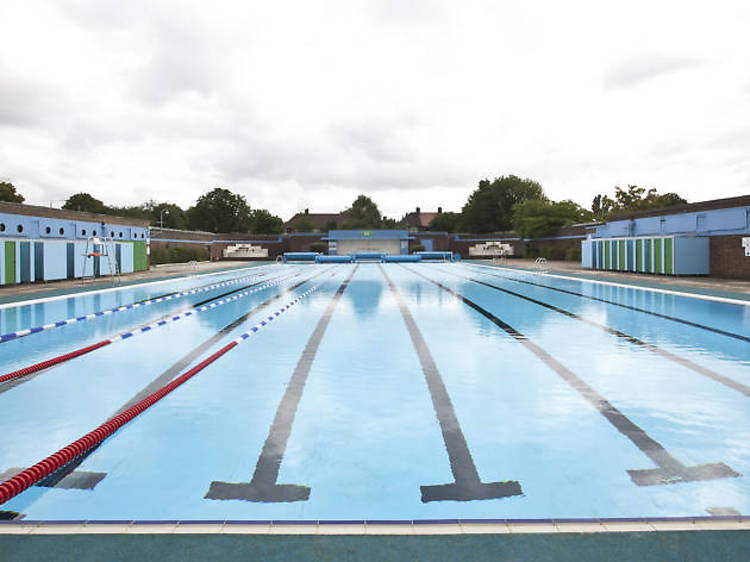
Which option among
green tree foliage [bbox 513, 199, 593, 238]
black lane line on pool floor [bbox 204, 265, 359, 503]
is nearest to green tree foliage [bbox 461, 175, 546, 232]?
green tree foliage [bbox 513, 199, 593, 238]

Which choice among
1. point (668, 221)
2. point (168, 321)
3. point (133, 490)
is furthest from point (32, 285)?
point (668, 221)

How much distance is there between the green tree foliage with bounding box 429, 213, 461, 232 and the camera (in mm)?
69162

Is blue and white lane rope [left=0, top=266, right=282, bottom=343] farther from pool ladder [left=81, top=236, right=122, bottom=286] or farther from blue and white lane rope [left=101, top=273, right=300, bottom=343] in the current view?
pool ladder [left=81, top=236, right=122, bottom=286]

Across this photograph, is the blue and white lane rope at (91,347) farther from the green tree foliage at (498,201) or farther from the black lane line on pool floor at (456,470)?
the green tree foliage at (498,201)

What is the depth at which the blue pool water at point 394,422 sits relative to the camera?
241 cm

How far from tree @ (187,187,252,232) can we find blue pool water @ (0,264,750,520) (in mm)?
70142

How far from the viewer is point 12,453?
9.73 ft

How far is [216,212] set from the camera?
244 ft

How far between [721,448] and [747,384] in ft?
6.10

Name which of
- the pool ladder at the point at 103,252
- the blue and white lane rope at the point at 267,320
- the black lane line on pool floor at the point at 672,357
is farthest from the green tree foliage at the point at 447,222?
the black lane line on pool floor at the point at 672,357

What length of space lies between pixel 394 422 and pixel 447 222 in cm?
6852

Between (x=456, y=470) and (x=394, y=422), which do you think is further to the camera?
(x=394, y=422)

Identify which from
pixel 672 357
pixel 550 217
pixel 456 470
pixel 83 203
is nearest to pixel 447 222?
pixel 550 217

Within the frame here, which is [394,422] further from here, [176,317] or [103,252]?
[103,252]
